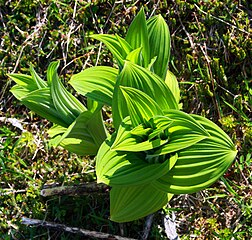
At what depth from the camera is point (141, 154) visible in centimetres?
156

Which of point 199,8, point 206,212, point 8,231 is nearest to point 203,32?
point 199,8

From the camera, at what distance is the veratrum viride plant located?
1458mm

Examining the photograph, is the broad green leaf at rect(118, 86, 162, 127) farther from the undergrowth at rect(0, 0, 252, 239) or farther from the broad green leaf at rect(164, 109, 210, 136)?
the undergrowth at rect(0, 0, 252, 239)

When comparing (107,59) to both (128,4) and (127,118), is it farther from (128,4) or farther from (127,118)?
(127,118)

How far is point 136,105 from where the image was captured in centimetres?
146

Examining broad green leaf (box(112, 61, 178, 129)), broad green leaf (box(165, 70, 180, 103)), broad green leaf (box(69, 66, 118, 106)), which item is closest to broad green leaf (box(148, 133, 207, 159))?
broad green leaf (box(112, 61, 178, 129))

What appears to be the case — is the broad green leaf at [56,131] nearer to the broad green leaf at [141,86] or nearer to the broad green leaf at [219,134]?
the broad green leaf at [141,86]

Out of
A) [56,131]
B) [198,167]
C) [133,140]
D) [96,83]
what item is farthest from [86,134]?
[198,167]

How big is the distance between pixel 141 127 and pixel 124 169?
0.46ft

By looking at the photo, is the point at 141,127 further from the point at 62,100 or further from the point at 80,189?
the point at 80,189

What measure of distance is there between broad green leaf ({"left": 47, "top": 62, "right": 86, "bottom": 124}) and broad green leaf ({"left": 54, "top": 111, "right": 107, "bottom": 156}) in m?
0.05

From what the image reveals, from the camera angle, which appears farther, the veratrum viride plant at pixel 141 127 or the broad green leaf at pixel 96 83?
the broad green leaf at pixel 96 83

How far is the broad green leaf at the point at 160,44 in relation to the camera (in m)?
1.65

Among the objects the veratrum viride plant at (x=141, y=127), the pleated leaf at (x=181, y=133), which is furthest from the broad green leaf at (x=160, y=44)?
the pleated leaf at (x=181, y=133)
